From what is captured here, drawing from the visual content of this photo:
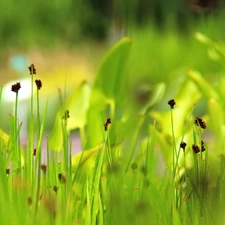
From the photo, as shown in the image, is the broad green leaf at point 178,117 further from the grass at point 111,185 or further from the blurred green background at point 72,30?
the blurred green background at point 72,30

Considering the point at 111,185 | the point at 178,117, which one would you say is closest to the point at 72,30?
the point at 178,117

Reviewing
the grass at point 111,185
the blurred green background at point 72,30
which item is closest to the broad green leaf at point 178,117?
the grass at point 111,185

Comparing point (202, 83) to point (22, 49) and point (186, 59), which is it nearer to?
point (186, 59)

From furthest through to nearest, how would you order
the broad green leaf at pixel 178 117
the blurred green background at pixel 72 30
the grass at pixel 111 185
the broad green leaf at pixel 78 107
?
the blurred green background at pixel 72 30 → the broad green leaf at pixel 78 107 → the broad green leaf at pixel 178 117 → the grass at pixel 111 185

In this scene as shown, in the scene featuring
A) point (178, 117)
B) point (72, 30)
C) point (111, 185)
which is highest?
point (72, 30)

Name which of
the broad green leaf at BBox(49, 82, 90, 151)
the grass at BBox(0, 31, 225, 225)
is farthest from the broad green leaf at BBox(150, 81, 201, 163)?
the broad green leaf at BBox(49, 82, 90, 151)

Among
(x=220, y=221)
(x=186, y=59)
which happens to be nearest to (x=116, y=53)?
(x=220, y=221)

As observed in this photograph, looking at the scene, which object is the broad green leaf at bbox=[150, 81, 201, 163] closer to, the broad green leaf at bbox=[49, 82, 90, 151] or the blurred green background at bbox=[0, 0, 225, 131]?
the broad green leaf at bbox=[49, 82, 90, 151]

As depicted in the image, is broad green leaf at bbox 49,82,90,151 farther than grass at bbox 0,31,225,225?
Yes

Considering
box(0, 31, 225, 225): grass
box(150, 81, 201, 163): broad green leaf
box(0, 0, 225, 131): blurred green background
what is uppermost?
box(0, 0, 225, 131): blurred green background

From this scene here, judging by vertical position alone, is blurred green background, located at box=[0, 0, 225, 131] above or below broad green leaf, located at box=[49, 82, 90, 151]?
above

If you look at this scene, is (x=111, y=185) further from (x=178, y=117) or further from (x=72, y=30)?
(x=72, y=30)
